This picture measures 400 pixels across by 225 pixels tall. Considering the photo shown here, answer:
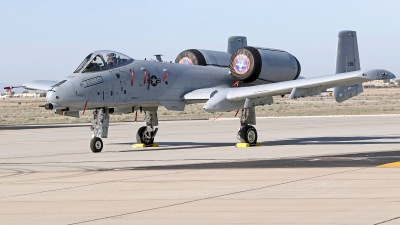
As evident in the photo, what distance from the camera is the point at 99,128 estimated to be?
24438 mm

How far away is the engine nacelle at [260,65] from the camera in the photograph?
89.7 ft

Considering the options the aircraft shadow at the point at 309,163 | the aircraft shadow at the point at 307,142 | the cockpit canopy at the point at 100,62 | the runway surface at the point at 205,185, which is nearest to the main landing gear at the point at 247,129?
the runway surface at the point at 205,185

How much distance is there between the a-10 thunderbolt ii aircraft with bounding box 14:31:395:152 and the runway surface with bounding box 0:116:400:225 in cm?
165

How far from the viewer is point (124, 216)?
1027cm

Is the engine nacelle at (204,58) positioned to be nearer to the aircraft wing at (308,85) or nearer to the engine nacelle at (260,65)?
the engine nacelle at (260,65)

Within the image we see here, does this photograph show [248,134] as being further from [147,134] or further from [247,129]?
[147,134]

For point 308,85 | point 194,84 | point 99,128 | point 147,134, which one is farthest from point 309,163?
point 147,134

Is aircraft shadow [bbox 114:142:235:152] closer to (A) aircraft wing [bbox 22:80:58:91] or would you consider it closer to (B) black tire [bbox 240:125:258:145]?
(B) black tire [bbox 240:125:258:145]

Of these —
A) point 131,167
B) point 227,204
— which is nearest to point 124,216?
point 227,204

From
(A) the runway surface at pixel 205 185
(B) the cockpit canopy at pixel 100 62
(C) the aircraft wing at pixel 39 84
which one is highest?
(B) the cockpit canopy at pixel 100 62

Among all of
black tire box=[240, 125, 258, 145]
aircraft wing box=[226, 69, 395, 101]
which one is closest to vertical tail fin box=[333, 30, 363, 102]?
aircraft wing box=[226, 69, 395, 101]

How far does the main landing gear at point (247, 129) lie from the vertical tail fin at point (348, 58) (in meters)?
3.97

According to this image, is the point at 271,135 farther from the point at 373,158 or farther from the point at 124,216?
the point at 124,216

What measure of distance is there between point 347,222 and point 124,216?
3.08 metres
